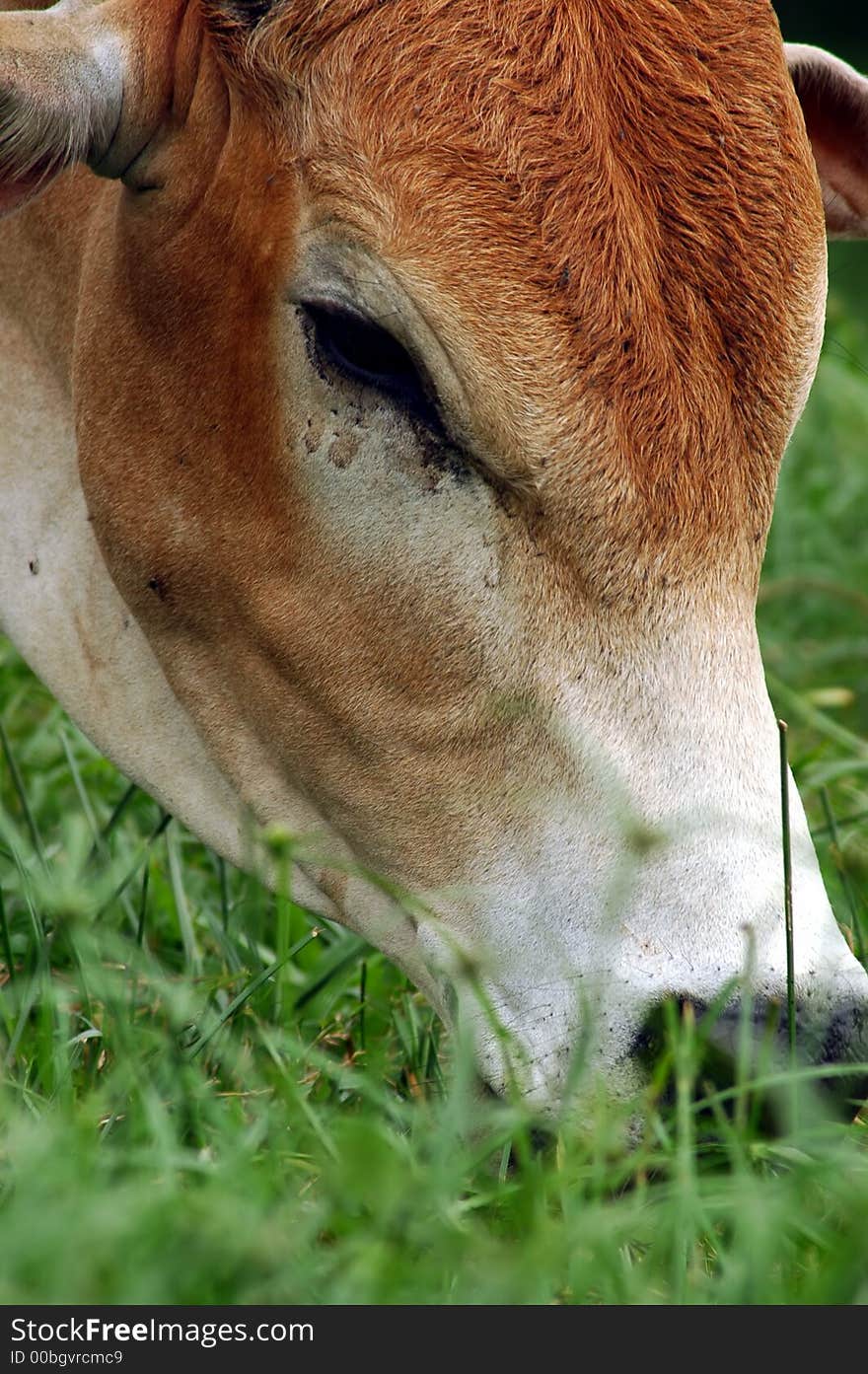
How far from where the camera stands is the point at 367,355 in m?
2.60

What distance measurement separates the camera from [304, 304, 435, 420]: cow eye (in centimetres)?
257

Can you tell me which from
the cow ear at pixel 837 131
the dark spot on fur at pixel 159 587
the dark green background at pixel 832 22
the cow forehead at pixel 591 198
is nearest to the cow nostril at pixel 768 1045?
the cow forehead at pixel 591 198

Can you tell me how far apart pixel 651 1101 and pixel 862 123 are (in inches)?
89.0

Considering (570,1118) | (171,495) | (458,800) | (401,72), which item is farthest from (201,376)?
(570,1118)

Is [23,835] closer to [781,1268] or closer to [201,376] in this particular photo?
[201,376]

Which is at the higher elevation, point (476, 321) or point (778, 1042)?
point (476, 321)

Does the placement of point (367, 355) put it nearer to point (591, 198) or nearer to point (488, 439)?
point (488, 439)

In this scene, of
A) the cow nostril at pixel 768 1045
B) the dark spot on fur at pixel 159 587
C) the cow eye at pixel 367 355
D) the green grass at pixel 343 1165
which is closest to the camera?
the green grass at pixel 343 1165

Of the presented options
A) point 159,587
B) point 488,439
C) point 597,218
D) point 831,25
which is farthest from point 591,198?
point 831,25

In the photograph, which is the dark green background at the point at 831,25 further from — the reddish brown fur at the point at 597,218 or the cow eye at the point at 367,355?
the cow eye at the point at 367,355

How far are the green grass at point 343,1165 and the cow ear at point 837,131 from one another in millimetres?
1392

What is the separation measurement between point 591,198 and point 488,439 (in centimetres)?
36

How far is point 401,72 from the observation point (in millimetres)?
2559

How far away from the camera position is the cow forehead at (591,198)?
2490 mm
